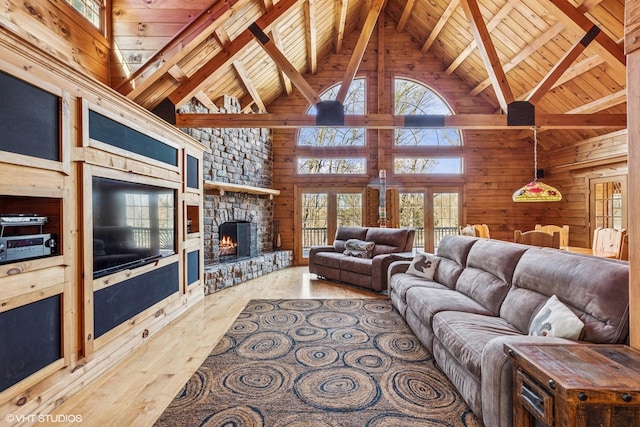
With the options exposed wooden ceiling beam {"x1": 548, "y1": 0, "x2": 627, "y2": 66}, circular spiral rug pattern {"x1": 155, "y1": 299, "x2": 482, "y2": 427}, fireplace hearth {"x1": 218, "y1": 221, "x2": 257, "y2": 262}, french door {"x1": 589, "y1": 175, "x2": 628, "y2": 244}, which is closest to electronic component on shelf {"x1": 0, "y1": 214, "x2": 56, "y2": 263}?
circular spiral rug pattern {"x1": 155, "y1": 299, "x2": 482, "y2": 427}

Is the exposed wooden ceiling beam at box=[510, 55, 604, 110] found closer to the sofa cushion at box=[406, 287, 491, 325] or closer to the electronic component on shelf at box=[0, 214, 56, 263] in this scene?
the sofa cushion at box=[406, 287, 491, 325]

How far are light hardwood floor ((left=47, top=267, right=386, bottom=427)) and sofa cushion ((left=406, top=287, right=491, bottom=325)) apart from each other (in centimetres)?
153

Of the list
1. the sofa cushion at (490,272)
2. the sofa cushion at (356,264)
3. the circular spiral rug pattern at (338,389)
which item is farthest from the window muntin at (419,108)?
the circular spiral rug pattern at (338,389)

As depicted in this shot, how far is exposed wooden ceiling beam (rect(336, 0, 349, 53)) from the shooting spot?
556 centimetres

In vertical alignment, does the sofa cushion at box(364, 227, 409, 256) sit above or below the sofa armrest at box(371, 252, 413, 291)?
above

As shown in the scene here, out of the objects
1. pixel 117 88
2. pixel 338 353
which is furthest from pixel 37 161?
pixel 338 353

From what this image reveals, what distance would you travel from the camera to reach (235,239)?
600 cm

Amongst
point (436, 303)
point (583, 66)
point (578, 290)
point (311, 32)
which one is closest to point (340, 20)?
point (311, 32)

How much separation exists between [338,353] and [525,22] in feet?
19.0

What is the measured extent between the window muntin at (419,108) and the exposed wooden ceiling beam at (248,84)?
326cm

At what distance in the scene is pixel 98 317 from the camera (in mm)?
2338

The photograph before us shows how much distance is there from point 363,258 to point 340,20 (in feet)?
15.5

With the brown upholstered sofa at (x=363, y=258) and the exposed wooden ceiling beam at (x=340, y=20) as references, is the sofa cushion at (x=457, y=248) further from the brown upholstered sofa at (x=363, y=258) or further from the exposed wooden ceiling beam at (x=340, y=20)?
the exposed wooden ceiling beam at (x=340, y=20)

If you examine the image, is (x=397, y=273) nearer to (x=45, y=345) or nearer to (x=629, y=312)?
(x=629, y=312)
